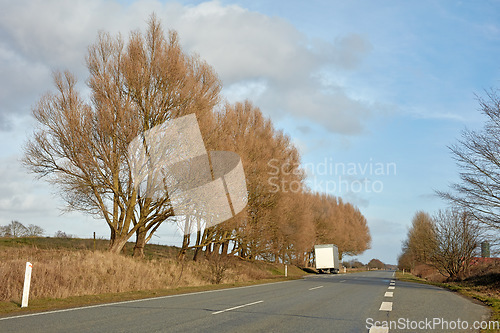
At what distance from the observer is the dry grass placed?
39.1 feet

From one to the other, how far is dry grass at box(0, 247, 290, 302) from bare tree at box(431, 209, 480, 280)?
72.5 feet

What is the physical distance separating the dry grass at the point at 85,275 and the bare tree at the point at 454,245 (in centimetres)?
2210

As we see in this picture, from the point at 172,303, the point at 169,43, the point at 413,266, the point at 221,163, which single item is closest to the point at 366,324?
the point at 172,303

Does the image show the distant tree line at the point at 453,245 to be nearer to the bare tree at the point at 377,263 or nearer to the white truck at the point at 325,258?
the white truck at the point at 325,258

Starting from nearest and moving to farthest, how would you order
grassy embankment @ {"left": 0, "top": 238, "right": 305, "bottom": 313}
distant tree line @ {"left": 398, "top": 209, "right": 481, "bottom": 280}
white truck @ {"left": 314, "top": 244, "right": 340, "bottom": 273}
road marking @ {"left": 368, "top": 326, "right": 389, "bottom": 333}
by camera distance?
road marking @ {"left": 368, "top": 326, "right": 389, "bottom": 333} → grassy embankment @ {"left": 0, "top": 238, "right": 305, "bottom": 313} → distant tree line @ {"left": 398, "top": 209, "right": 481, "bottom": 280} → white truck @ {"left": 314, "top": 244, "right": 340, "bottom": 273}

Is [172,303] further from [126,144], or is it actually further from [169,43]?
[169,43]

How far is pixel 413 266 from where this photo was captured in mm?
83688

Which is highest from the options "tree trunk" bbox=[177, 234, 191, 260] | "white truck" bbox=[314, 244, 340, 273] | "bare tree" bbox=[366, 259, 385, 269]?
"tree trunk" bbox=[177, 234, 191, 260]

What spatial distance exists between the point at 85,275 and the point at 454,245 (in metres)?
30.9

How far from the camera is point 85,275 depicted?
14.4m

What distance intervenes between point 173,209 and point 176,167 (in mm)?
2281

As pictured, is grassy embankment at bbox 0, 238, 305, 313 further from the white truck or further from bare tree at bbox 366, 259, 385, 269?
bare tree at bbox 366, 259, 385, 269

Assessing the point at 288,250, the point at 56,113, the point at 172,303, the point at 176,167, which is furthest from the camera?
the point at 288,250

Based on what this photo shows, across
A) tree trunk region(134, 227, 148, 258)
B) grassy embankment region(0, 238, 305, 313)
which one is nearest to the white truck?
Result: grassy embankment region(0, 238, 305, 313)
